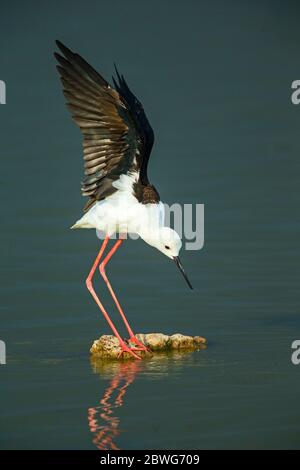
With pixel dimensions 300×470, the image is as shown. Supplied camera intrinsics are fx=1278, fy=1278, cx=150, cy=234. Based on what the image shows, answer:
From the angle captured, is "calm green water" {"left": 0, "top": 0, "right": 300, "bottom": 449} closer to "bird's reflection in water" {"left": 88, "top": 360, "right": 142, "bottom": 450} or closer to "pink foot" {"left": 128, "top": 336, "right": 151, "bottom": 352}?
"bird's reflection in water" {"left": 88, "top": 360, "right": 142, "bottom": 450}

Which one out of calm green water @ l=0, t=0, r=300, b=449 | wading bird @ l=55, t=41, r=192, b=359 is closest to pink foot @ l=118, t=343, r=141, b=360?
wading bird @ l=55, t=41, r=192, b=359

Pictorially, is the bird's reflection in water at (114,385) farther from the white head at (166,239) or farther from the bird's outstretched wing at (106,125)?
the bird's outstretched wing at (106,125)

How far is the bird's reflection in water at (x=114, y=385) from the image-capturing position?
9.04 m

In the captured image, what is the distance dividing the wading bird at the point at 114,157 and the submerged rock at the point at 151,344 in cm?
7

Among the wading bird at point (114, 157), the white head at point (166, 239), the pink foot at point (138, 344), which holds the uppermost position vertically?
the wading bird at point (114, 157)

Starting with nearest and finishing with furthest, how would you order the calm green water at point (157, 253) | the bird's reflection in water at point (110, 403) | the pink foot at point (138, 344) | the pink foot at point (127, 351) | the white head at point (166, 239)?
1. the bird's reflection in water at point (110, 403)
2. the calm green water at point (157, 253)
3. the pink foot at point (127, 351)
4. the pink foot at point (138, 344)
5. the white head at point (166, 239)

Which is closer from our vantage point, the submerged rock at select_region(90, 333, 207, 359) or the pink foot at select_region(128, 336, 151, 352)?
the submerged rock at select_region(90, 333, 207, 359)

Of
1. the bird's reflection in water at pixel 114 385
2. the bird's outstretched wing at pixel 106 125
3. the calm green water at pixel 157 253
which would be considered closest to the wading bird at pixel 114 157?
the bird's outstretched wing at pixel 106 125

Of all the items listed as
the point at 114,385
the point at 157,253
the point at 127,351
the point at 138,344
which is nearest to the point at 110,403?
the point at 114,385

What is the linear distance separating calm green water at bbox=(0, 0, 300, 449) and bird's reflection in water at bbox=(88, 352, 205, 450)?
2 cm

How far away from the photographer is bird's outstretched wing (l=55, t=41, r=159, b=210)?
11195mm

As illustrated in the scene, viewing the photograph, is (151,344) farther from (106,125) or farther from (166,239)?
(106,125)

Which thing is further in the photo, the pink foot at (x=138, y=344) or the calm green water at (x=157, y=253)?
the pink foot at (x=138, y=344)

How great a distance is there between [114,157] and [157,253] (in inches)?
126
